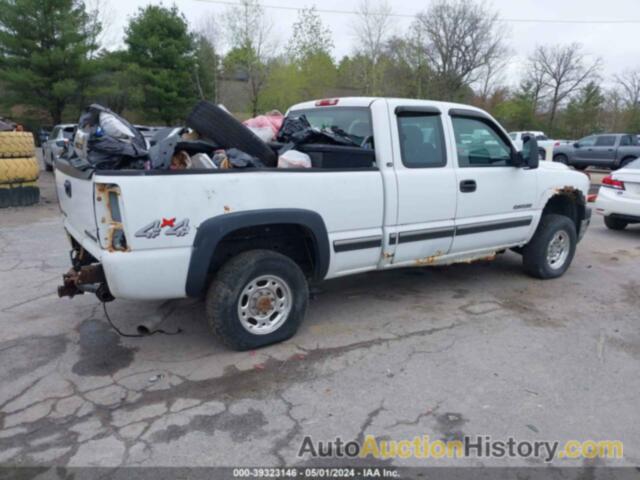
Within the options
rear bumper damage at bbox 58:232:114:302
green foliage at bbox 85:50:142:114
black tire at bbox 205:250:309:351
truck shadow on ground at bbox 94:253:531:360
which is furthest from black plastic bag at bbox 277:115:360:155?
green foliage at bbox 85:50:142:114

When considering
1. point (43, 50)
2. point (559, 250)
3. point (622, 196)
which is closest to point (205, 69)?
point (43, 50)

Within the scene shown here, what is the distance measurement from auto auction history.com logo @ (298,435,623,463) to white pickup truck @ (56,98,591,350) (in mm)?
1274

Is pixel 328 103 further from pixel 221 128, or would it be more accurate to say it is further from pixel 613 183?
pixel 613 183

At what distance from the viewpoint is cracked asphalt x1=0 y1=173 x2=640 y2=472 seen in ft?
9.30

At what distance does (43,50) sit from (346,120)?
71.4ft

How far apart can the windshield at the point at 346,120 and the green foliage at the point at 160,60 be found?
2550 centimetres

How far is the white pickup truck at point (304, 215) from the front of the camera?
3232 millimetres

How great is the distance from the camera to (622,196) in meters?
8.58

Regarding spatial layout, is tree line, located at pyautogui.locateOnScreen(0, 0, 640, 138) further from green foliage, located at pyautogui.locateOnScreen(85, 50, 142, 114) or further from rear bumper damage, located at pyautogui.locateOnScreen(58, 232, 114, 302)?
rear bumper damage, located at pyautogui.locateOnScreen(58, 232, 114, 302)

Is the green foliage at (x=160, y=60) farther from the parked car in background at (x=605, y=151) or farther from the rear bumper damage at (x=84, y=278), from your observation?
the rear bumper damage at (x=84, y=278)

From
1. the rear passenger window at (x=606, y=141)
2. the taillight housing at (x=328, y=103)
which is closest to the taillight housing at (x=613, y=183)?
the taillight housing at (x=328, y=103)

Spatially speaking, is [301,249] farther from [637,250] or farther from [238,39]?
[238,39]

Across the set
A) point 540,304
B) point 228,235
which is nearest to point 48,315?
point 228,235

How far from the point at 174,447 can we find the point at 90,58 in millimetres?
24685
